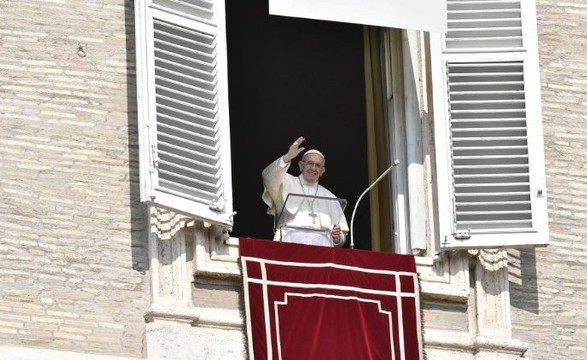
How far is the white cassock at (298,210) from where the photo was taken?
22219 mm

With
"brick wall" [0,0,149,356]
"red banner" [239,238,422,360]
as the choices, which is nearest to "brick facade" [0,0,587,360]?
"brick wall" [0,0,149,356]

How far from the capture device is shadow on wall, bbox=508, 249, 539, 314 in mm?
22078

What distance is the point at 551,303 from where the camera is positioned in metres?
22.1

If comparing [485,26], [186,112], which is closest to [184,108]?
[186,112]

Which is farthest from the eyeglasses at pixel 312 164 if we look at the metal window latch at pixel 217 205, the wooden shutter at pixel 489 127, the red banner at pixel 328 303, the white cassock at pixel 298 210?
the metal window latch at pixel 217 205

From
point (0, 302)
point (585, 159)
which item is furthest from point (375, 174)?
point (0, 302)

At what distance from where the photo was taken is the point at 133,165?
21.6 meters

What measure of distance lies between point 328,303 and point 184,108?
4.06 feet

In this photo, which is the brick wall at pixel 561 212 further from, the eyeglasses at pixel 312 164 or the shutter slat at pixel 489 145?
the eyeglasses at pixel 312 164

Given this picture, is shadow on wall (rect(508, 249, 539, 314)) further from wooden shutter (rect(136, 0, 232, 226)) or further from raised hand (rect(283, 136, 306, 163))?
wooden shutter (rect(136, 0, 232, 226))

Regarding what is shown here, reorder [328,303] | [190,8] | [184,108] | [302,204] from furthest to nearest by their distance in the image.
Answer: [302,204] < [190,8] < [184,108] < [328,303]

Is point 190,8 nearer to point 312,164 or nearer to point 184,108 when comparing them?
point 184,108

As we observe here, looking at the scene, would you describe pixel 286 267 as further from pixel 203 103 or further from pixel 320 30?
pixel 320 30

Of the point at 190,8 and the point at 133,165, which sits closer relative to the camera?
the point at 133,165
